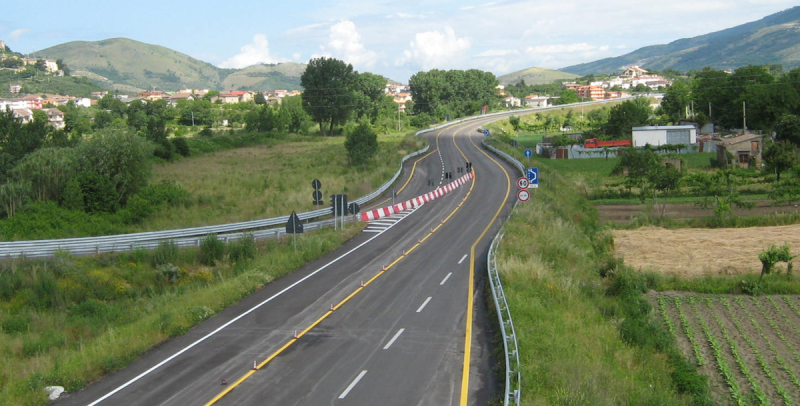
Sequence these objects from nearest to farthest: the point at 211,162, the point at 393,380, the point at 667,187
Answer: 1. the point at 393,380
2. the point at 667,187
3. the point at 211,162

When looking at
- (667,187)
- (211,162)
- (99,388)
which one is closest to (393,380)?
(99,388)

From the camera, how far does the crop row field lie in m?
17.5

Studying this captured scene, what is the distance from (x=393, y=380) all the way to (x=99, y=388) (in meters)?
6.56

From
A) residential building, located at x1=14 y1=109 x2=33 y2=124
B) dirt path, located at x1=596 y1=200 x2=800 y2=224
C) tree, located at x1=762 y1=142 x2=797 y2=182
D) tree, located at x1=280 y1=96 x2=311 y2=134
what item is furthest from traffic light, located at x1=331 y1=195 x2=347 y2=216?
tree, located at x1=280 y1=96 x2=311 y2=134

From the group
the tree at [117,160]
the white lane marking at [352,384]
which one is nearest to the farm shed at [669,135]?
the tree at [117,160]

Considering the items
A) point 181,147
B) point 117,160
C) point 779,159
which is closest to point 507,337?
point 117,160

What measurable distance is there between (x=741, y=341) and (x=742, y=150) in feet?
171

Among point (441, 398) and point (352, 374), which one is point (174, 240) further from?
point (441, 398)

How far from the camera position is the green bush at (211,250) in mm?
27625

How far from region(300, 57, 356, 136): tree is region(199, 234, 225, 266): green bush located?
247ft

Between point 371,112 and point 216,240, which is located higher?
point 371,112

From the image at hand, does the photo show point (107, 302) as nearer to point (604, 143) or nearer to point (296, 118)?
point (604, 143)

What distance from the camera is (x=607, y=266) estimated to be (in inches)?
1169

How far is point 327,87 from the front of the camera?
102125mm
